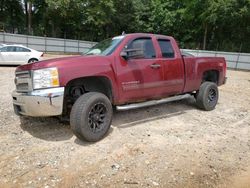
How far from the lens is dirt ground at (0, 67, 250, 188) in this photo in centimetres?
326

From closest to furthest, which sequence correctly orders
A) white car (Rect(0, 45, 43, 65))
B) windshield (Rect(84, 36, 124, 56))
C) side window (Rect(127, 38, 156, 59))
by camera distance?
windshield (Rect(84, 36, 124, 56))
side window (Rect(127, 38, 156, 59))
white car (Rect(0, 45, 43, 65))

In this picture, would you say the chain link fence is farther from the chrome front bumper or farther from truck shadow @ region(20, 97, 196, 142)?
the chrome front bumper

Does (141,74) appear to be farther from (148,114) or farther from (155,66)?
(148,114)

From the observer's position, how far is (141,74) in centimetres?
498

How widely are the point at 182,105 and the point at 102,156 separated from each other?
12.3ft

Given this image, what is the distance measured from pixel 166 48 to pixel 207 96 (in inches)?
71.4

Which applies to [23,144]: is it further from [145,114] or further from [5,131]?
[145,114]

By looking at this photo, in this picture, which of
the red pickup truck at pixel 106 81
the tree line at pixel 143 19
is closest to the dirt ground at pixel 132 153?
the red pickup truck at pixel 106 81

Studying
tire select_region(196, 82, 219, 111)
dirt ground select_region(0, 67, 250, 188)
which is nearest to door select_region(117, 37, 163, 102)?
dirt ground select_region(0, 67, 250, 188)

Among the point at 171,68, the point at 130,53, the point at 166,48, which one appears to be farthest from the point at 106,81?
the point at 166,48

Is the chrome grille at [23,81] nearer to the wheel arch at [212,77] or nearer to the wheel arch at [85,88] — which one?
the wheel arch at [85,88]

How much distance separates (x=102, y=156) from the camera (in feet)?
12.6

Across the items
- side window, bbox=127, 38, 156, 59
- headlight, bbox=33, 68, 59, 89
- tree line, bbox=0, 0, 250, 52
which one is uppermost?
tree line, bbox=0, 0, 250, 52

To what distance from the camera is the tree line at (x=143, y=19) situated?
92.6 ft
